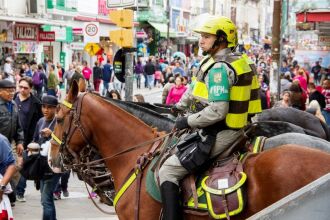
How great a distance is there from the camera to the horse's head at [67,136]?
6164 mm

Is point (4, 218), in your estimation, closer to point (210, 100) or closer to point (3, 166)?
point (3, 166)

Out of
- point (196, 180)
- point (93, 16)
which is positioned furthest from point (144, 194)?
point (93, 16)

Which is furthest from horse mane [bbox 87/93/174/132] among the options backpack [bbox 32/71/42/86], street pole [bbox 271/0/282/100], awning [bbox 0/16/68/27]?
awning [bbox 0/16/68/27]

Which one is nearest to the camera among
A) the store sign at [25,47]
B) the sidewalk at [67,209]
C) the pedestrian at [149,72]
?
the sidewalk at [67,209]

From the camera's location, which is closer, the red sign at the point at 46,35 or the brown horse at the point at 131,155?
the brown horse at the point at 131,155

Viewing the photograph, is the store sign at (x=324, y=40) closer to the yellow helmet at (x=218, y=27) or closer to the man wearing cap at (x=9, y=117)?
the man wearing cap at (x=9, y=117)

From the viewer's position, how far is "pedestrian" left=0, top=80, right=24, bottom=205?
970 cm

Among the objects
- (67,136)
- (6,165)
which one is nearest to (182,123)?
(67,136)

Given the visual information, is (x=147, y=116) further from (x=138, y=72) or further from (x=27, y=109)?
(x=138, y=72)

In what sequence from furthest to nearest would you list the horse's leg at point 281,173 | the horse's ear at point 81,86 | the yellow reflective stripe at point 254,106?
the horse's ear at point 81,86, the yellow reflective stripe at point 254,106, the horse's leg at point 281,173

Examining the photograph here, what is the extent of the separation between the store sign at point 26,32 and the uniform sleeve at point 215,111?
102ft

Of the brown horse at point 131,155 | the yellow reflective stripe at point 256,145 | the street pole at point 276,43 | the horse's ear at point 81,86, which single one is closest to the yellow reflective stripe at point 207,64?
the brown horse at point 131,155

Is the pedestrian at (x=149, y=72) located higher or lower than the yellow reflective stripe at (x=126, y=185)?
lower

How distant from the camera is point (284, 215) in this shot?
325 cm
